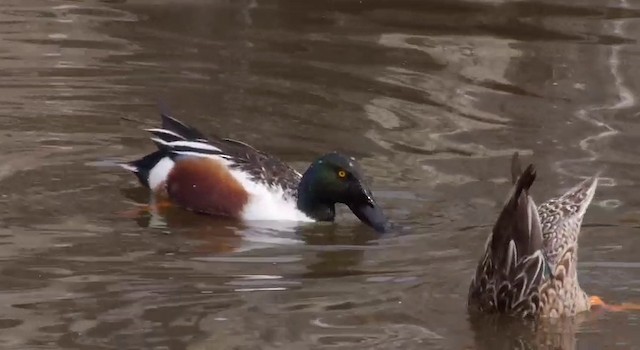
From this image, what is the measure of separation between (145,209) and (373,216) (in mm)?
1308

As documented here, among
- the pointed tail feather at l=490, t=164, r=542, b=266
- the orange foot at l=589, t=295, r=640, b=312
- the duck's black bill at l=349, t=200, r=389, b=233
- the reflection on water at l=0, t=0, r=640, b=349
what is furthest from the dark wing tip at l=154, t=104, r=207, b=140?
the orange foot at l=589, t=295, r=640, b=312

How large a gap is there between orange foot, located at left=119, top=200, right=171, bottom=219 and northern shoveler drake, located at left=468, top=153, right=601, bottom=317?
2238 millimetres

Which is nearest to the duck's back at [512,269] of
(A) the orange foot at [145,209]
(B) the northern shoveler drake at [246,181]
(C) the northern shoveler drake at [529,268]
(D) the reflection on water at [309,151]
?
(C) the northern shoveler drake at [529,268]

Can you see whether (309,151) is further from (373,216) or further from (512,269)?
(512,269)

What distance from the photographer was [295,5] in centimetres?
1318

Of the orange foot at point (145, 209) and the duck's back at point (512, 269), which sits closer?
the duck's back at point (512, 269)

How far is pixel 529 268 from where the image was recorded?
7.00m

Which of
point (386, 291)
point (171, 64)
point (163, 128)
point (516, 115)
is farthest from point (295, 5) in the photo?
point (386, 291)

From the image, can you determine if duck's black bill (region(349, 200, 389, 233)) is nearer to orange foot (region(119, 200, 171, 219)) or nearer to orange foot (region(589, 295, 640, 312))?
orange foot (region(119, 200, 171, 219))

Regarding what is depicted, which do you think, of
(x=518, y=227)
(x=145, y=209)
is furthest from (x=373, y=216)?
(x=518, y=227)

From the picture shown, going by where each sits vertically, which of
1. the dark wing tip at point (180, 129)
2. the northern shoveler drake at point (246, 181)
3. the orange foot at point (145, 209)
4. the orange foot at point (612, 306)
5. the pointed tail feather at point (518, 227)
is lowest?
the orange foot at point (145, 209)

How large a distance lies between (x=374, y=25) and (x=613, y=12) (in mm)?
1979

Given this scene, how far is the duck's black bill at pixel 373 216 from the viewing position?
8.45m

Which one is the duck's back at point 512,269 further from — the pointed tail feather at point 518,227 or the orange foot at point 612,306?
the orange foot at point 612,306
